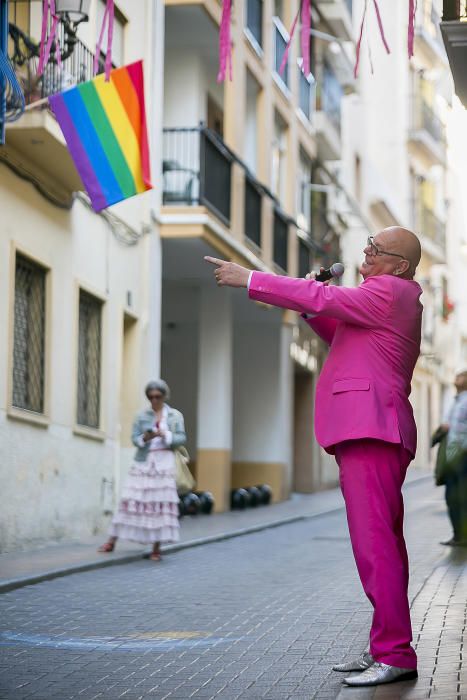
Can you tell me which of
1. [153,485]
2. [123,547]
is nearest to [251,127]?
[123,547]

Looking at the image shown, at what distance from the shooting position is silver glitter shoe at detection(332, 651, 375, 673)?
21.5ft

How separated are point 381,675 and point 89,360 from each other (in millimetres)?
12729

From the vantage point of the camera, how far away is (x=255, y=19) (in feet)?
89.1

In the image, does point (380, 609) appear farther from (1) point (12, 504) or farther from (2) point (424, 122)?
(2) point (424, 122)

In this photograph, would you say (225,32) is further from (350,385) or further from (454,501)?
(454,501)

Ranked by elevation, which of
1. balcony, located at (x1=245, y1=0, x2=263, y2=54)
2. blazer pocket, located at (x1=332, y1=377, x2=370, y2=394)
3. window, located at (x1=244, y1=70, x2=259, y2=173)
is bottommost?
blazer pocket, located at (x1=332, y1=377, x2=370, y2=394)

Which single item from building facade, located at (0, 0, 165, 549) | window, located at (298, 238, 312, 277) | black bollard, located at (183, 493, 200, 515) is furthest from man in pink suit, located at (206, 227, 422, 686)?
window, located at (298, 238, 312, 277)

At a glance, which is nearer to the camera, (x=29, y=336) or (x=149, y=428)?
(x=149, y=428)

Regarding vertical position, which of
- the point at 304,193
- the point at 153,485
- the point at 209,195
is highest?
the point at 304,193

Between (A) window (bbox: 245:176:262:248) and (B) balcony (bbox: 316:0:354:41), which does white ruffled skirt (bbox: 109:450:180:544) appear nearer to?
(A) window (bbox: 245:176:262:248)

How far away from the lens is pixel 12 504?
14.8m

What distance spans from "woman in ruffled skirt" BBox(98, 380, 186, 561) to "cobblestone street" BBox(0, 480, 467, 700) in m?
0.35

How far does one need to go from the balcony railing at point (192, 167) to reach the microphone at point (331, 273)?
15.1 metres

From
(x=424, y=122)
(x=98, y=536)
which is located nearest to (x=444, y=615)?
(x=98, y=536)
